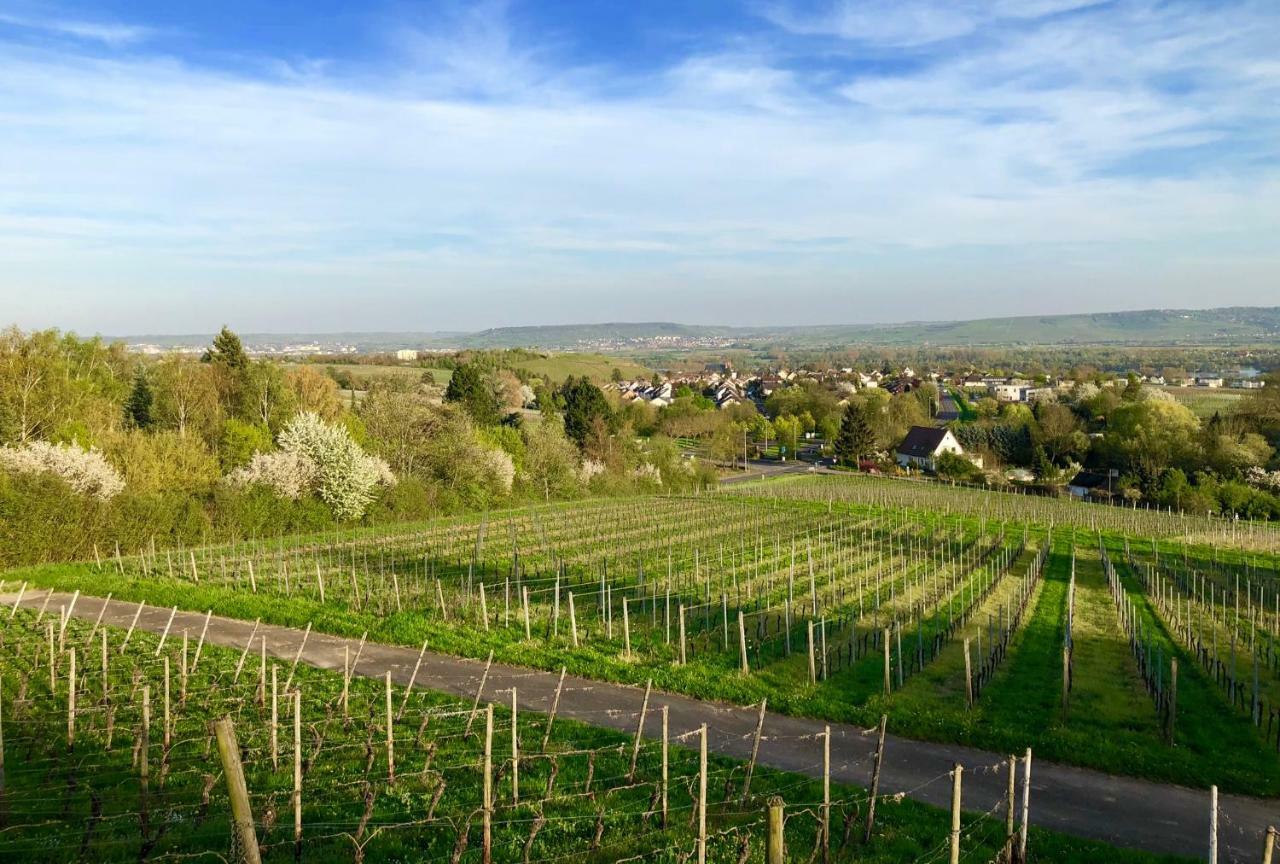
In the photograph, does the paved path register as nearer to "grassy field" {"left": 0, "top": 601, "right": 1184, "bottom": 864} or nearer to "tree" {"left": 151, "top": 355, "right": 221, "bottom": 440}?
"grassy field" {"left": 0, "top": 601, "right": 1184, "bottom": 864}

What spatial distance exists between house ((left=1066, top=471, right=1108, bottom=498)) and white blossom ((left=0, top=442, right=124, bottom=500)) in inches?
2328

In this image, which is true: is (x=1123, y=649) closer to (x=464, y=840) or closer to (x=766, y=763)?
(x=766, y=763)

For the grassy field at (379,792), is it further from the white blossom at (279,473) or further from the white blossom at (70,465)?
the white blossom at (279,473)

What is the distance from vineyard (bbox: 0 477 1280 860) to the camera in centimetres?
909

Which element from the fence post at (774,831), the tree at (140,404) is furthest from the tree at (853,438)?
the fence post at (774,831)

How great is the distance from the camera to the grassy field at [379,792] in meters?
A: 8.29

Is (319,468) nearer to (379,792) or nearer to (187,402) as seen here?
(187,402)

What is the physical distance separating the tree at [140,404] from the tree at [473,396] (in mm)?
16791

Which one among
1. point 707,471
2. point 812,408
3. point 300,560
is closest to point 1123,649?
point 300,560

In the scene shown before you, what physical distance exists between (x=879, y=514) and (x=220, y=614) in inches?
1233

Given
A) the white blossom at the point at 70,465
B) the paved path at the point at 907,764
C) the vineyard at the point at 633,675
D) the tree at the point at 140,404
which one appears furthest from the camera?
the tree at the point at 140,404

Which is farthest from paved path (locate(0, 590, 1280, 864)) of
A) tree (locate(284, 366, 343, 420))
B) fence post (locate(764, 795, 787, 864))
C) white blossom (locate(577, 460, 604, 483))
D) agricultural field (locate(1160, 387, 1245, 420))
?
agricultural field (locate(1160, 387, 1245, 420))

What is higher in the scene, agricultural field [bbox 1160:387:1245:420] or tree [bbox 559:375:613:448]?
tree [bbox 559:375:613:448]

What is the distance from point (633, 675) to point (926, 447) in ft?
215
